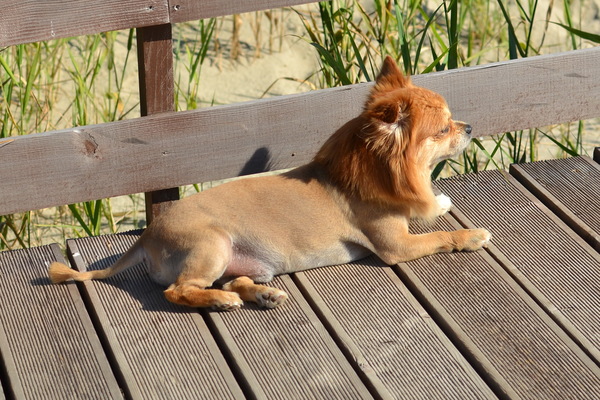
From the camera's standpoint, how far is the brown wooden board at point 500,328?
305 cm

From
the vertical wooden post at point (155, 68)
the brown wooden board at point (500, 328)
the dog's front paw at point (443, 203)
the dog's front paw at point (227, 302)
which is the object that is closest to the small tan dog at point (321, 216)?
the dog's front paw at point (227, 302)

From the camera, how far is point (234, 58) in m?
6.72

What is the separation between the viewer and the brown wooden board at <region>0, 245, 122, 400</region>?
303 cm

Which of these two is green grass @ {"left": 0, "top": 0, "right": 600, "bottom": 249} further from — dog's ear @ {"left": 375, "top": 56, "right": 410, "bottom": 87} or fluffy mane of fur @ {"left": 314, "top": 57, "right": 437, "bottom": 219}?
fluffy mane of fur @ {"left": 314, "top": 57, "right": 437, "bottom": 219}

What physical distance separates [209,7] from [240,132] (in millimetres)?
519

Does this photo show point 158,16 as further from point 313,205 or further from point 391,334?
point 391,334

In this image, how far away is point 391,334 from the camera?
10.7ft

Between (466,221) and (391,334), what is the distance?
0.86 meters

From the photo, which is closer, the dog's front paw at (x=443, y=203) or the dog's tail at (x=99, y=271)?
the dog's tail at (x=99, y=271)

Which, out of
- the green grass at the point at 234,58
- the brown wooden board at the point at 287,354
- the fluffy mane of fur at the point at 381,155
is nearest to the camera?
the brown wooden board at the point at 287,354

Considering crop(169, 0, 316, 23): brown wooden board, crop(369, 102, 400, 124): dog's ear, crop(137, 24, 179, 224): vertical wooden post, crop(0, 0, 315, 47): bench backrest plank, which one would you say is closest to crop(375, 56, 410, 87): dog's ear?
crop(369, 102, 400, 124): dog's ear

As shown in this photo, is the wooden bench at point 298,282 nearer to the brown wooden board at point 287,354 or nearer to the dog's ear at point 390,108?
the brown wooden board at point 287,354

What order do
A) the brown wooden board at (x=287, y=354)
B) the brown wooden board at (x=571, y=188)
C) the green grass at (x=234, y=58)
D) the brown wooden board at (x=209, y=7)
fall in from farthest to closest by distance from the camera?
1. the green grass at (x=234, y=58)
2. the brown wooden board at (x=571, y=188)
3. the brown wooden board at (x=209, y=7)
4. the brown wooden board at (x=287, y=354)

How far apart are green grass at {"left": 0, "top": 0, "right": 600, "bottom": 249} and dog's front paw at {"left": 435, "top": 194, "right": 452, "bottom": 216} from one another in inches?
13.5
